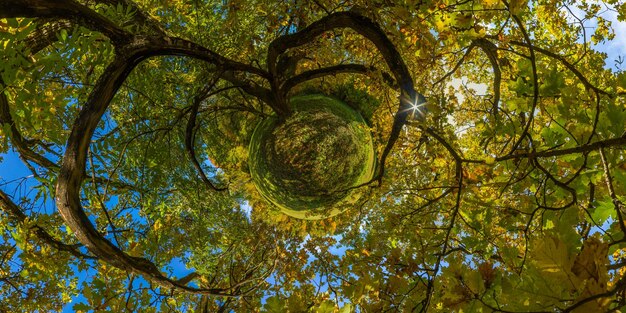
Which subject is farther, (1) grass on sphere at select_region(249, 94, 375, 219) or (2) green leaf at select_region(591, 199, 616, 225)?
(1) grass on sphere at select_region(249, 94, 375, 219)

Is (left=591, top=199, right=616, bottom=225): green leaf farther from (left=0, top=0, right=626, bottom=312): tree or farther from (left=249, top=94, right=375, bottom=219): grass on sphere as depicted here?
(left=249, top=94, right=375, bottom=219): grass on sphere

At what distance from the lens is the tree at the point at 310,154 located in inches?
70.3

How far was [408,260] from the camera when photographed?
96.5 inches

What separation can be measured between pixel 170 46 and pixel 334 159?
2.26 metres

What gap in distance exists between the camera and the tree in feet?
5.86

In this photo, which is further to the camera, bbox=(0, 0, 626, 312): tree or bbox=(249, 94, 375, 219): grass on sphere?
bbox=(249, 94, 375, 219): grass on sphere

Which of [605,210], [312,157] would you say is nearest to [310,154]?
[312,157]

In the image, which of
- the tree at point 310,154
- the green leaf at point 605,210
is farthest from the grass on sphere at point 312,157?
Answer: the green leaf at point 605,210

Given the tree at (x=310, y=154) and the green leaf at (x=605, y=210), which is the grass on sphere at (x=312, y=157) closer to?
the tree at (x=310, y=154)

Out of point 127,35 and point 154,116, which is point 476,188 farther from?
point 154,116

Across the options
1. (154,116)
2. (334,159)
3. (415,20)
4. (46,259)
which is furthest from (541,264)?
(46,259)

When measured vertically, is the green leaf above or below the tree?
below

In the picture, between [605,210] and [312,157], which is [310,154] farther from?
[605,210]

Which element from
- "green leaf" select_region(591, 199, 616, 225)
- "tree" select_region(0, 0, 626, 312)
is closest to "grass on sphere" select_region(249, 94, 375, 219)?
"tree" select_region(0, 0, 626, 312)
